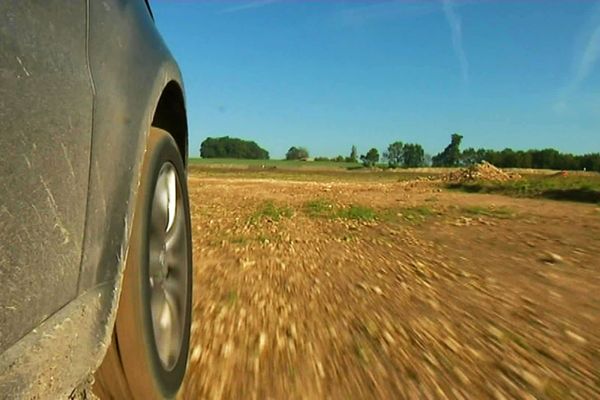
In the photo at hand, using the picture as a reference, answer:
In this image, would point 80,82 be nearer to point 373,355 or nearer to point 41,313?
point 41,313

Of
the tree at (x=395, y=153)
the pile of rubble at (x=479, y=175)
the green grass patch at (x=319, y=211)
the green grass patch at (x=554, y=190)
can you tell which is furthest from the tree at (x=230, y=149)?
the green grass patch at (x=319, y=211)

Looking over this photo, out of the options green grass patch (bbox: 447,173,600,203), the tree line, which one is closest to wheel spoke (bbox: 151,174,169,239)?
green grass patch (bbox: 447,173,600,203)

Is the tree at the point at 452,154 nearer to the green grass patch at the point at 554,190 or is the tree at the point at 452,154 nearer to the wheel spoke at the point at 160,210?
the green grass patch at the point at 554,190

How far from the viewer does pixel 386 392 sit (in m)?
2.36

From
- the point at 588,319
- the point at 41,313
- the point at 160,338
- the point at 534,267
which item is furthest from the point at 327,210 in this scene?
the point at 41,313

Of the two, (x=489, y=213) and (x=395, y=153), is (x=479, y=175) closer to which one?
(x=489, y=213)

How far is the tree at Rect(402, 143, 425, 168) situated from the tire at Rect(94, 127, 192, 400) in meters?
143

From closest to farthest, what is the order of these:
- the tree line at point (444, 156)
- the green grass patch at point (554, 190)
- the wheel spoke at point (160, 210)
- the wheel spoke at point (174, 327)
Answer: the wheel spoke at point (160, 210)
the wheel spoke at point (174, 327)
the green grass patch at point (554, 190)
the tree line at point (444, 156)

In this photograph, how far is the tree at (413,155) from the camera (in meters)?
143

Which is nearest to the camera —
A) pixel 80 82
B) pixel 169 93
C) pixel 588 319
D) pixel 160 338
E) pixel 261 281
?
pixel 80 82

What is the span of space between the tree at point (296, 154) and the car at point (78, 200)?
12957 centimetres

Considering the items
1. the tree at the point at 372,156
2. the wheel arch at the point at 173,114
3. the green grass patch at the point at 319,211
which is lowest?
the tree at the point at 372,156

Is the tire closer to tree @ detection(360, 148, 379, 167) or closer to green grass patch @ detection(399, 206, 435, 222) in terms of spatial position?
green grass patch @ detection(399, 206, 435, 222)

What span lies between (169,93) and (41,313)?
4.48 ft
